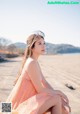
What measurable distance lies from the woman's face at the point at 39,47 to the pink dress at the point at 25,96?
29 centimetres

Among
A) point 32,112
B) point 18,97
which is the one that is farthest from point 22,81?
point 32,112

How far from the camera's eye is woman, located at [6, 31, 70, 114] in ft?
13.4

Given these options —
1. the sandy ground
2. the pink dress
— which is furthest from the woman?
the sandy ground

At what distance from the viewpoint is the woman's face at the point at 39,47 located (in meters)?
4.34

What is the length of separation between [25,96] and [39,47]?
67 centimetres

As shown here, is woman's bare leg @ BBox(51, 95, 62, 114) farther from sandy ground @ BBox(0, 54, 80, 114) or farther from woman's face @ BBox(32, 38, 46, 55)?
sandy ground @ BBox(0, 54, 80, 114)

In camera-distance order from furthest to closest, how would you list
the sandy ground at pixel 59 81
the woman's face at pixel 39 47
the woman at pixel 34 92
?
the sandy ground at pixel 59 81 → the woman's face at pixel 39 47 → the woman at pixel 34 92

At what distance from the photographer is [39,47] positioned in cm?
435

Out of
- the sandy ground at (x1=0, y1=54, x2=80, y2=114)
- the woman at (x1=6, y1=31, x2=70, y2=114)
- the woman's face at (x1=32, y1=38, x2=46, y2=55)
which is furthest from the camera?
the sandy ground at (x1=0, y1=54, x2=80, y2=114)

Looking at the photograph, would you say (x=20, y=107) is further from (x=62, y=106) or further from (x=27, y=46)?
(x=27, y=46)

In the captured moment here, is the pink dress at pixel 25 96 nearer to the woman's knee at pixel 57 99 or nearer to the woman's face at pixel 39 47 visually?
the woman's knee at pixel 57 99

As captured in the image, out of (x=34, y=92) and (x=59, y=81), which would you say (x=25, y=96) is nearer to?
(x=34, y=92)

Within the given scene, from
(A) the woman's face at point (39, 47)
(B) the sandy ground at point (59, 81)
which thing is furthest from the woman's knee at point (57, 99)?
(B) the sandy ground at point (59, 81)

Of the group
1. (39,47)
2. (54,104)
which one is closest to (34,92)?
(54,104)
